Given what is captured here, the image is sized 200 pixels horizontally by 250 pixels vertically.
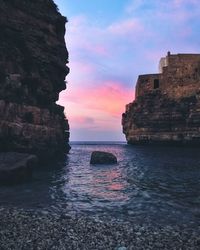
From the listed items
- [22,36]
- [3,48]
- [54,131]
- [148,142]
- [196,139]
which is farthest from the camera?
[148,142]

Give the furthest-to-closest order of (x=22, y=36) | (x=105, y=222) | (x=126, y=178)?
(x=22, y=36) < (x=126, y=178) < (x=105, y=222)

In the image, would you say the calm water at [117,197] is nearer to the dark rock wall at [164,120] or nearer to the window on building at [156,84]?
the dark rock wall at [164,120]

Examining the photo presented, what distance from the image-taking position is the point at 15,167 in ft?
86.1

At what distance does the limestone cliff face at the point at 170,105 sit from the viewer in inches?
3319

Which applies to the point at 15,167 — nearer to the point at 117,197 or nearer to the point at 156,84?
the point at 117,197

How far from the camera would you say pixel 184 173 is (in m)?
34.4

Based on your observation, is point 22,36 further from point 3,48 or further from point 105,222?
point 105,222

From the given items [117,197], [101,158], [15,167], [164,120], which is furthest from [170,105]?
[117,197]

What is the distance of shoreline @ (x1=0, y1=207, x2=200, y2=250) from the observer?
11.7m

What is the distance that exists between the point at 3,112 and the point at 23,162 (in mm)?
9550

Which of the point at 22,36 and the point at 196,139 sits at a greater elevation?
the point at 22,36

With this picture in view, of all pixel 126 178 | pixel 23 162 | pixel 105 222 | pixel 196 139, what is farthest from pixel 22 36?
pixel 196 139

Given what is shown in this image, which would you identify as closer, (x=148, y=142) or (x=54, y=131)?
(x=54, y=131)

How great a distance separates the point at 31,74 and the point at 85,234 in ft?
113
